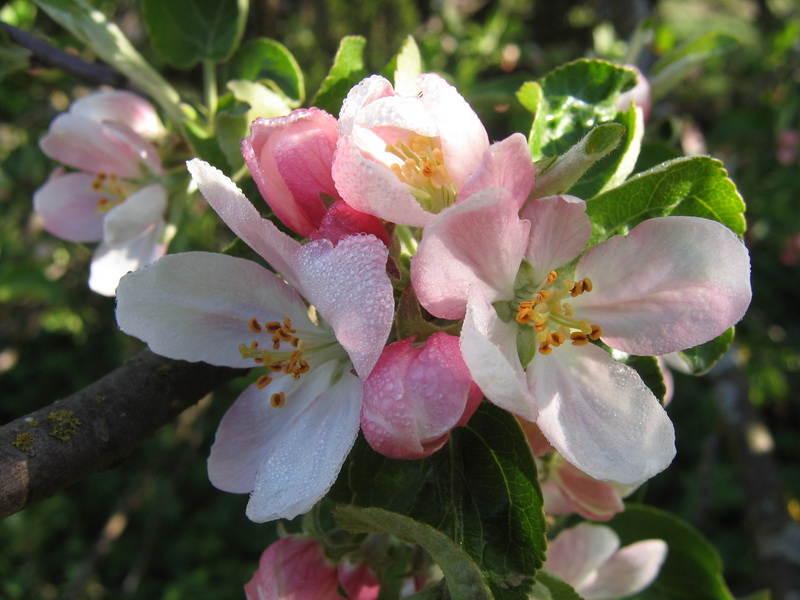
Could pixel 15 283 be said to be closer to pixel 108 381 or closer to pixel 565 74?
pixel 108 381

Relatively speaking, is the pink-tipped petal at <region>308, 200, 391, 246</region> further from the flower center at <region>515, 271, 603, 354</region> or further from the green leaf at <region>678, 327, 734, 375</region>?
the green leaf at <region>678, 327, 734, 375</region>

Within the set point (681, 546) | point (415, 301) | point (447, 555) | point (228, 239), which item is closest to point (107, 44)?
point (415, 301)

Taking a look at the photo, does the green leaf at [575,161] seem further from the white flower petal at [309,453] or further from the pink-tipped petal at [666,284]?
the white flower petal at [309,453]

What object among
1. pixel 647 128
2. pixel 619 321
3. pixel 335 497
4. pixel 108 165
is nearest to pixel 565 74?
pixel 619 321

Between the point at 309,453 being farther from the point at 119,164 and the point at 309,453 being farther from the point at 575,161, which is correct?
the point at 119,164

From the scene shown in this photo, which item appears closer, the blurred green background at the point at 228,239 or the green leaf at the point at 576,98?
the green leaf at the point at 576,98

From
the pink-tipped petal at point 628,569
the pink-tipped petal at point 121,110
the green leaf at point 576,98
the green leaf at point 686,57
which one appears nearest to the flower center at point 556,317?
the green leaf at point 576,98
